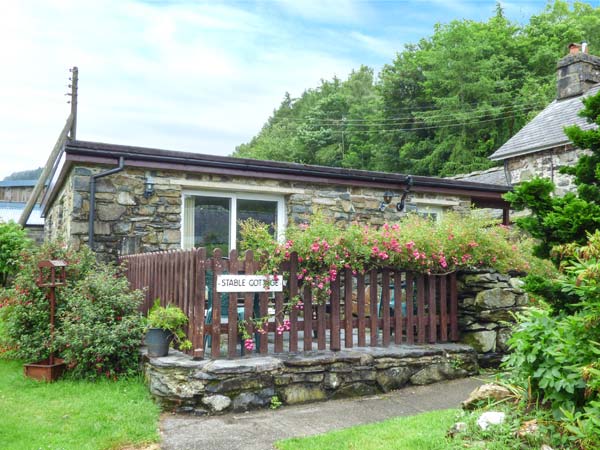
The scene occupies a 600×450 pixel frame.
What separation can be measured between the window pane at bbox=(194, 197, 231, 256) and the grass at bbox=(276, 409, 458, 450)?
4727 mm

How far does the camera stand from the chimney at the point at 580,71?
1453 centimetres

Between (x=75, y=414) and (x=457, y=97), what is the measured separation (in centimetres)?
2510

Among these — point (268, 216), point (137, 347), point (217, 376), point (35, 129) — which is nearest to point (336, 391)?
point (217, 376)

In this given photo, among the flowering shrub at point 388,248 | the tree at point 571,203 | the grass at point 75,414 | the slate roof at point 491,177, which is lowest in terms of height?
the grass at point 75,414

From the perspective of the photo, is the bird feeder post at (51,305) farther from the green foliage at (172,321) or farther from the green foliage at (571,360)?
the green foliage at (571,360)

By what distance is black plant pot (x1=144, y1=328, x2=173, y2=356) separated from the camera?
5.01 meters

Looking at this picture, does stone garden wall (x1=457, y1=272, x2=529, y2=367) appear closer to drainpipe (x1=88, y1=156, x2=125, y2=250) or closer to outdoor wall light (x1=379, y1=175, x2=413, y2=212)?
outdoor wall light (x1=379, y1=175, x2=413, y2=212)

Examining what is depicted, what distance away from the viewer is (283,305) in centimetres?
521

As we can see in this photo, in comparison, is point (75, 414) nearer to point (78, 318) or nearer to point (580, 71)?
point (78, 318)

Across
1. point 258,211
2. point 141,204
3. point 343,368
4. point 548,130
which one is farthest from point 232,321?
point 548,130

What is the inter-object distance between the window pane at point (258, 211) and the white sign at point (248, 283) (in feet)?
10.6

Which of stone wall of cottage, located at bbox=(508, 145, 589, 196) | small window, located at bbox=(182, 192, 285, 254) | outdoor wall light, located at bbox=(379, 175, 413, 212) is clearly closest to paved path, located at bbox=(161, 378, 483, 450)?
small window, located at bbox=(182, 192, 285, 254)

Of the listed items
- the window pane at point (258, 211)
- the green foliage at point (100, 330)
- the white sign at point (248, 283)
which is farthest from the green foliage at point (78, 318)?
the window pane at point (258, 211)

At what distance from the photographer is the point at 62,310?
6113 mm
